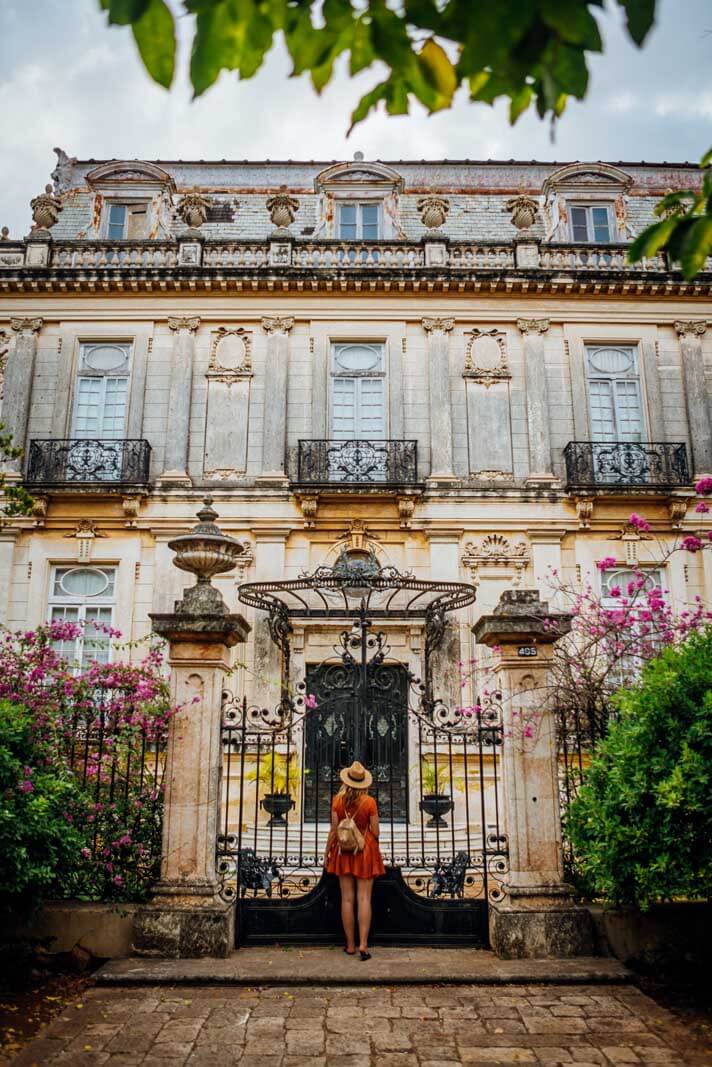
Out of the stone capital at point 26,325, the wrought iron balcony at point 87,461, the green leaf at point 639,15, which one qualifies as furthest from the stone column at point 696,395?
the green leaf at point 639,15

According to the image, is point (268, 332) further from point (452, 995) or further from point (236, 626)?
point (452, 995)

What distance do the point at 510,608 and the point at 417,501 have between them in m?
7.78

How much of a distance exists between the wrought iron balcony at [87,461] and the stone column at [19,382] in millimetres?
348

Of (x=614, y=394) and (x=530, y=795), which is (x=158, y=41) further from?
(x=614, y=394)

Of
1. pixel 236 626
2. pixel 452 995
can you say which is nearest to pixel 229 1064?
pixel 452 995

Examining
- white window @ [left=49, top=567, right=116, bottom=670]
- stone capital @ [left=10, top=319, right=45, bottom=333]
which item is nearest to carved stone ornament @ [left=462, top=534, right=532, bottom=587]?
white window @ [left=49, top=567, right=116, bottom=670]

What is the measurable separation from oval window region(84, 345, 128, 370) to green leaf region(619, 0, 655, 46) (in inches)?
580

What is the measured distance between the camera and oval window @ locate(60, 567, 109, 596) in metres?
14.8

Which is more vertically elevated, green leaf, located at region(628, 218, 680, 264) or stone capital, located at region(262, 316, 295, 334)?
stone capital, located at region(262, 316, 295, 334)

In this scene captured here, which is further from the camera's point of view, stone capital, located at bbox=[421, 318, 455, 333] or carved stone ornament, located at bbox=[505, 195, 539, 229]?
carved stone ornament, located at bbox=[505, 195, 539, 229]

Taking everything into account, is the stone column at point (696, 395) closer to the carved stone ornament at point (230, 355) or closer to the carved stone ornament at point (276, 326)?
the carved stone ornament at point (276, 326)

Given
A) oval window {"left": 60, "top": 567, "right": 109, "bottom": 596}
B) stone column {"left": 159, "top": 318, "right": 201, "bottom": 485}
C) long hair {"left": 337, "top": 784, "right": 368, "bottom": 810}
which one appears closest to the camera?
long hair {"left": 337, "top": 784, "right": 368, "bottom": 810}

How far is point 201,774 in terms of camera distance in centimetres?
689

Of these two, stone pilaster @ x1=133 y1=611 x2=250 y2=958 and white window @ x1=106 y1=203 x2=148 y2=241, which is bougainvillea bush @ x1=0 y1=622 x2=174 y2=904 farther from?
white window @ x1=106 y1=203 x2=148 y2=241
